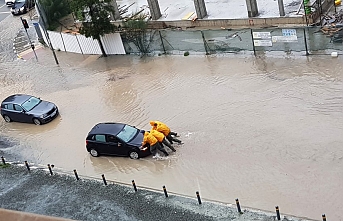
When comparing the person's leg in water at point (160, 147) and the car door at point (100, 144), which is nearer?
the person's leg in water at point (160, 147)

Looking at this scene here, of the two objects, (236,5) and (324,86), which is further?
(236,5)

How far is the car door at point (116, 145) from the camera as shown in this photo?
20.4m

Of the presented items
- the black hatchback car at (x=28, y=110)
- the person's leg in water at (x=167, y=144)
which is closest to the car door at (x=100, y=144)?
the person's leg in water at (x=167, y=144)

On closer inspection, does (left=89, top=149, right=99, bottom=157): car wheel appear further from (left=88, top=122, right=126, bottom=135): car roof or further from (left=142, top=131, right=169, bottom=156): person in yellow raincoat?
(left=142, top=131, right=169, bottom=156): person in yellow raincoat

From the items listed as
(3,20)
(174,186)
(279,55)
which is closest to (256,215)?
(174,186)

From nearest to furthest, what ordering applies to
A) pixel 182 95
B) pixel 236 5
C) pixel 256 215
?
pixel 256 215
pixel 182 95
pixel 236 5

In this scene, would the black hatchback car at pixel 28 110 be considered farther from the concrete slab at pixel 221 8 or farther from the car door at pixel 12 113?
the concrete slab at pixel 221 8

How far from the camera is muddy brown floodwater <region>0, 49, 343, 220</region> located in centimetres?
1759

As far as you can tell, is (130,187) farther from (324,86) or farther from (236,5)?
(236,5)

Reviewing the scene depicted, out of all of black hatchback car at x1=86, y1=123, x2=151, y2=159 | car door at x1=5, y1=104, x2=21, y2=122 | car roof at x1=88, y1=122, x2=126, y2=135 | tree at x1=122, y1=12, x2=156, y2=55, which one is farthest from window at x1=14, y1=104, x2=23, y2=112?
tree at x1=122, y1=12, x2=156, y2=55

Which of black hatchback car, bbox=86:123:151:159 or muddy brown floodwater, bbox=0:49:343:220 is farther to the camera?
black hatchback car, bbox=86:123:151:159

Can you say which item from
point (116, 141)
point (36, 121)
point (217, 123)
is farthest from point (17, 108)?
Result: point (217, 123)

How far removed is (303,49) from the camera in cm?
2638

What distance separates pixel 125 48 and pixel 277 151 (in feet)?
51.5
